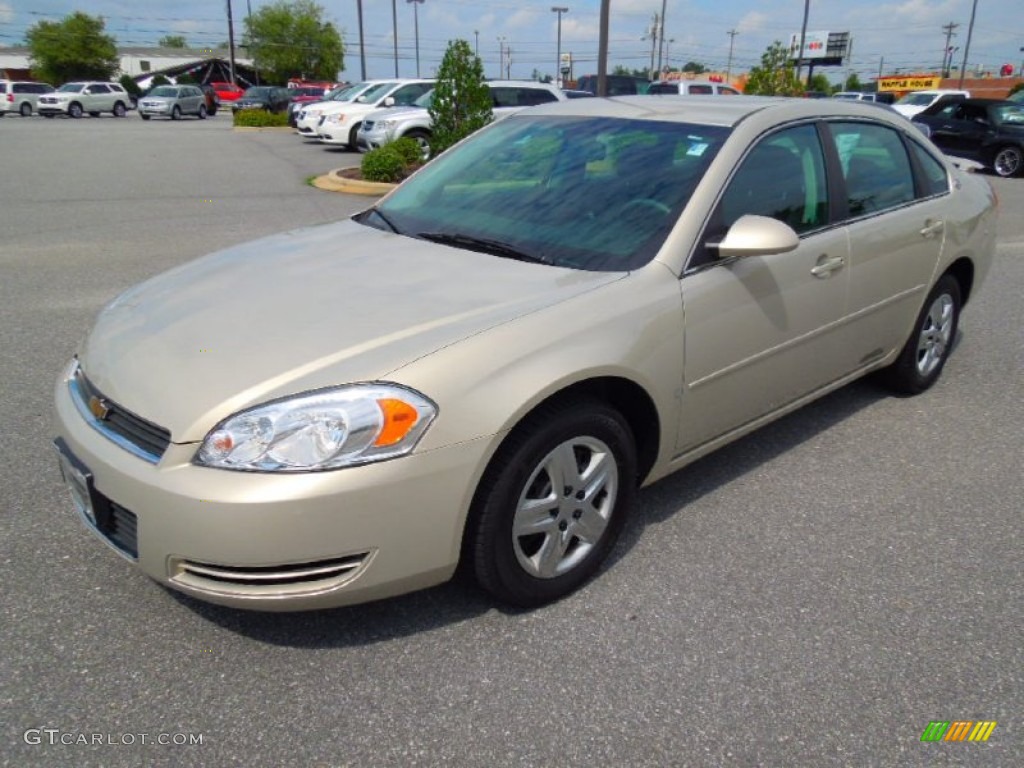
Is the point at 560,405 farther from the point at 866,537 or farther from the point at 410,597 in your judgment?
the point at 866,537

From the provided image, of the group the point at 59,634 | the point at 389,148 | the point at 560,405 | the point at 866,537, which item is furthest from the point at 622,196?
the point at 389,148

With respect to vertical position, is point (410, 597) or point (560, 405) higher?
point (560, 405)

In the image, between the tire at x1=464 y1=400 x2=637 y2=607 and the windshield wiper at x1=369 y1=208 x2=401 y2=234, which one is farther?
the windshield wiper at x1=369 y1=208 x2=401 y2=234

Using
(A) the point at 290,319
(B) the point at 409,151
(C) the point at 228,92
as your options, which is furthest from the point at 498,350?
(C) the point at 228,92

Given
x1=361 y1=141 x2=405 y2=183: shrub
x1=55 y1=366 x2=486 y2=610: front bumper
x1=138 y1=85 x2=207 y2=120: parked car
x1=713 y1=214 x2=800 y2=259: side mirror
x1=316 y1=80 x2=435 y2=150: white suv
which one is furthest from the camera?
x1=138 y1=85 x2=207 y2=120: parked car

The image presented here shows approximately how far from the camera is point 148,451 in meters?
2.28

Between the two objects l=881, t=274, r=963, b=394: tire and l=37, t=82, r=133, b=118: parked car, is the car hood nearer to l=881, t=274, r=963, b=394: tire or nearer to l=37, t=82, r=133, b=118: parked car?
l=881, t=274, r=963, b=394: tire

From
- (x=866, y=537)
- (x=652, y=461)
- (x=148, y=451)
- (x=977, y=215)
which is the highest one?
(x=977, y=215)

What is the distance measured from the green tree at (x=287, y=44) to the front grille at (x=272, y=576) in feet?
278

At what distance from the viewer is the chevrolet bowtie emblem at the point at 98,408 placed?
8.08 ft

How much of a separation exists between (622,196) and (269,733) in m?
2.23

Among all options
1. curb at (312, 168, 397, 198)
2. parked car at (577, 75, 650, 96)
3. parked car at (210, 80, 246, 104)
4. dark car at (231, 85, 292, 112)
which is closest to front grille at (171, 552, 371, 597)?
curb at (312, 168, 397, 198)

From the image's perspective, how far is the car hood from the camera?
2281 mm

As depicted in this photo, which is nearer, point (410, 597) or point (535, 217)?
point (410, 597)
